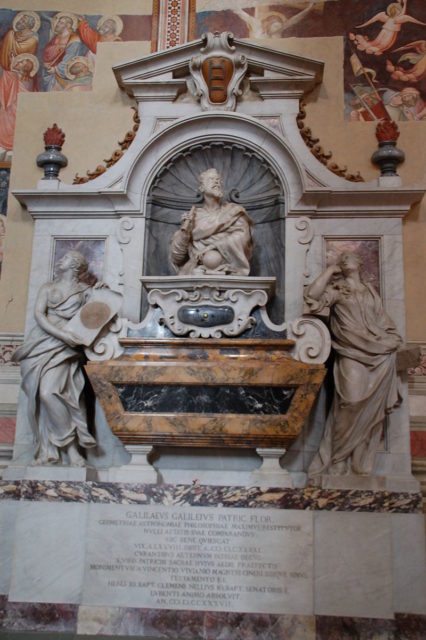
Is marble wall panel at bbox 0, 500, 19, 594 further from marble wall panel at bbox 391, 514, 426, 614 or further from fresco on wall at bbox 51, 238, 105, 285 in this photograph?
marble wall panel at bbox 391, 514, 426, 614

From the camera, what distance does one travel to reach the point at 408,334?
6.57 m

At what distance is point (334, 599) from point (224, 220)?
328cm

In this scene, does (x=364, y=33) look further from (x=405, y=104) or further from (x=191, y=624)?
(x=191, y=624)

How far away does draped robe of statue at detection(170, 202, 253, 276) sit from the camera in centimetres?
639

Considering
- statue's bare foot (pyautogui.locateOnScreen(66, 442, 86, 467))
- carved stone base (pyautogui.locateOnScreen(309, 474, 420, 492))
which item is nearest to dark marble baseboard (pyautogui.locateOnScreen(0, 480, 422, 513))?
carved stone base (pyautogui.locateOnScreen(309, 474, 420, 492))

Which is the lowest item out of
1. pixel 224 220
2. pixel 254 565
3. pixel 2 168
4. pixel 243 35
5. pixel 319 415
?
pixel 254 565

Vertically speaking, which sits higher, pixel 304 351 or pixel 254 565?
pixel 304 351

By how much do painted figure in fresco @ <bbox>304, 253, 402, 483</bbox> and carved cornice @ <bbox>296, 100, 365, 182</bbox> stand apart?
1.08 m

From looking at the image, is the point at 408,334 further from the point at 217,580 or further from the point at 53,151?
the point at 53,151

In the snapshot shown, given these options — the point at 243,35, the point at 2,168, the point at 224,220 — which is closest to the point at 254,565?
the point at 224,220

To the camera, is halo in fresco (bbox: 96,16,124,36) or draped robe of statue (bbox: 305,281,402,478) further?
halo in fresco (bbox: 96,16,124,36)

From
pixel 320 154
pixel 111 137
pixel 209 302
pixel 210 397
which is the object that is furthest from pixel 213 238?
pixel 111 137

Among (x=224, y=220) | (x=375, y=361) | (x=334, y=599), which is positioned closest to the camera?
(x=334, y=599)

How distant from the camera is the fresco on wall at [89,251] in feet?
22.1
